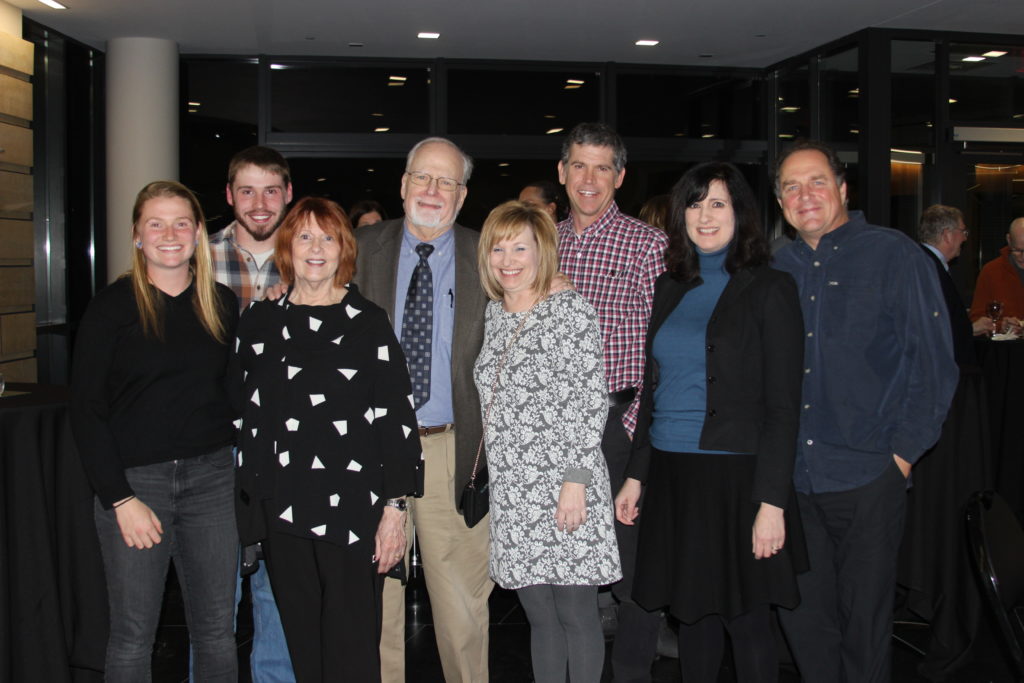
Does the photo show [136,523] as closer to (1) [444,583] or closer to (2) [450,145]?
(1) [444,583]

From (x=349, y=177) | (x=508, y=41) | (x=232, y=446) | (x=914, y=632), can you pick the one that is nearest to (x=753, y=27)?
(x=508, y=41)

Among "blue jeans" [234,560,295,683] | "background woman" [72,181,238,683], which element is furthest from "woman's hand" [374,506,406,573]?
"blue jeans" [234,560,295,683]

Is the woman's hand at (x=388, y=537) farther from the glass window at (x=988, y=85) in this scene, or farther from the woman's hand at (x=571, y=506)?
the glass window at (x=988, y=85)

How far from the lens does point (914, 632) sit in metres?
4.05

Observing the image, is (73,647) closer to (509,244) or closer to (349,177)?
(509,244)

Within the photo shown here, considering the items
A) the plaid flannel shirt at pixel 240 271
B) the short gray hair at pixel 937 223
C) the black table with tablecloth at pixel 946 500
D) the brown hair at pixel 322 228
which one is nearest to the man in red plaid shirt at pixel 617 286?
the brown hair at pixel 322 228

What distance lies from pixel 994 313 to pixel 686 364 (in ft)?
14.8

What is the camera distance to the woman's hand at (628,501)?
2.87 meters

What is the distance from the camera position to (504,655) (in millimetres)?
3811

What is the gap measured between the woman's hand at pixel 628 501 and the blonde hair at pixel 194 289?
4.40 feet

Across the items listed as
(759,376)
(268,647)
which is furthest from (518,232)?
(268,647)

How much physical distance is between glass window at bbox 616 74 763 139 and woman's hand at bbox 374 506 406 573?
7.74 m

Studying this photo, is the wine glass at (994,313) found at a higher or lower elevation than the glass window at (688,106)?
lower

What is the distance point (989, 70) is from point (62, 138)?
29.0ft
